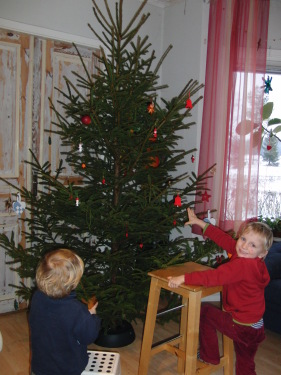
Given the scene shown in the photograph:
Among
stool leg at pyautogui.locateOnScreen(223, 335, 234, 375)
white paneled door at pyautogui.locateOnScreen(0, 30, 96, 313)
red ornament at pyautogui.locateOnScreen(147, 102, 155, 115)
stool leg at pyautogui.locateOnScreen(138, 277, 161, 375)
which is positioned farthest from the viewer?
white paneled door at pyautogui.locateOnScreen(0, 30, 96, 313)

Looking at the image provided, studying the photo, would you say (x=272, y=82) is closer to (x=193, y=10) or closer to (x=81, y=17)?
(x=193, y=10)

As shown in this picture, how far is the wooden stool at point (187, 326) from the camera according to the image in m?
1.75

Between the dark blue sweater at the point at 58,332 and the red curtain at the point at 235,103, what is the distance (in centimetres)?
180

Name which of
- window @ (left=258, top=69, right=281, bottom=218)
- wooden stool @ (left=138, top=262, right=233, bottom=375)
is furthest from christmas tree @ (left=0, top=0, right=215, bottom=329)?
window @ (left=258, top=69, right=281, bottom=218)

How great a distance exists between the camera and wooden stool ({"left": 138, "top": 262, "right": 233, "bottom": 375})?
1753 mm

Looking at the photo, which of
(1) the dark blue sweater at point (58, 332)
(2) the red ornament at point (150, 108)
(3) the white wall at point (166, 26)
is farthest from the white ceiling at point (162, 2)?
(1) the dark blue sweater at point (58, 332)

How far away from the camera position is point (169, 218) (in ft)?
7.27

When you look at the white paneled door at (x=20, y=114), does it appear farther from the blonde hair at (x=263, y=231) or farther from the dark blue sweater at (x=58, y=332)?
the blonde hair at (x=263, y=231)

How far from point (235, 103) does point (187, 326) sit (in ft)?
6.19

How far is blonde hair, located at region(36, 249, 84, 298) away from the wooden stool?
1.79ft

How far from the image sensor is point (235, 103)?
3.03 meters

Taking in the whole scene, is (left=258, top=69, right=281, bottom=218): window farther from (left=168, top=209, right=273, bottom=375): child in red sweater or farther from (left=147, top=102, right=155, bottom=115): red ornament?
(left=168, top=209, right=273, bottom=375): child in red sweater

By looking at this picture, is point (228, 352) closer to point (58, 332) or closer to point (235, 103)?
point (58, 332)

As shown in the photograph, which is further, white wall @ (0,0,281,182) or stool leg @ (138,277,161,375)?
white wall @ (0,0,281,182)
